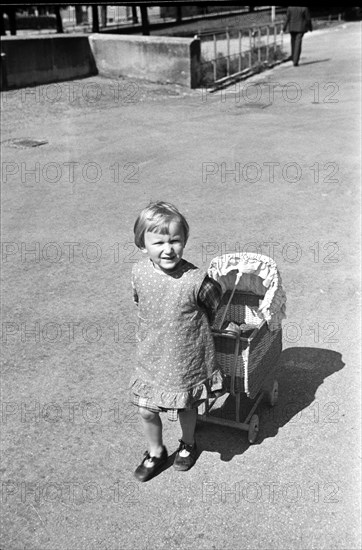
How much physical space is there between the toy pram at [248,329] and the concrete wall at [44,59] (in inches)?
508

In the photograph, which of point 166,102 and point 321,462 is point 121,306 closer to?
point 321,462

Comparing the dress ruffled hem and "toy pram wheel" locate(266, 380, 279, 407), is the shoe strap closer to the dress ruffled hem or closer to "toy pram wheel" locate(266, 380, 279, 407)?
the dress ruffled hem

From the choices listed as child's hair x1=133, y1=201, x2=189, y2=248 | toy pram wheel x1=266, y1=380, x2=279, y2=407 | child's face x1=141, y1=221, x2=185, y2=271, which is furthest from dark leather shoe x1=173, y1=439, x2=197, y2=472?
child's hair x1=133, y1=201, x2=189, y2=248

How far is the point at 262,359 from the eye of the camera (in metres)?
4.20

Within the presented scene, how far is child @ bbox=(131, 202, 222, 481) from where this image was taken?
141 inches

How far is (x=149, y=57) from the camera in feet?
56.0

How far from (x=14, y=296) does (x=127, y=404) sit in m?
2.21

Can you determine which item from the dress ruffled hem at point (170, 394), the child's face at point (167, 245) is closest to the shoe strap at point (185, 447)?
the dress ruffled hem at point (170, 394)

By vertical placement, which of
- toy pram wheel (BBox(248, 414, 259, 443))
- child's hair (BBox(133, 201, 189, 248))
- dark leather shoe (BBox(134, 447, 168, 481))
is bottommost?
dark leather shoe (BBox(134, 447, 168, 481))

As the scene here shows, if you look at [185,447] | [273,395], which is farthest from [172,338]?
[273,395]

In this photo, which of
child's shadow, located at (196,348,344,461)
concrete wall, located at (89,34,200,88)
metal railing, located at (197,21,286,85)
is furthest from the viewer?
metal railing, located at (197,21,286,85)

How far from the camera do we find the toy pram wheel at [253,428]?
4.17m

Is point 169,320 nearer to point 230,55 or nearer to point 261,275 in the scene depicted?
point 261,275

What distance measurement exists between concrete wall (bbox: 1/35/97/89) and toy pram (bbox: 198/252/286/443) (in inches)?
508
